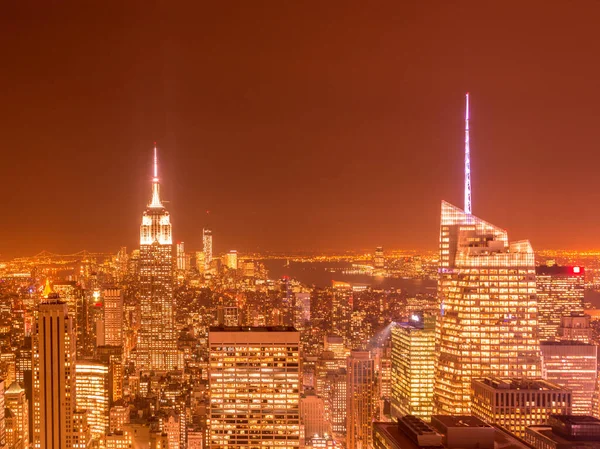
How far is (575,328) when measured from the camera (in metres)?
16.2

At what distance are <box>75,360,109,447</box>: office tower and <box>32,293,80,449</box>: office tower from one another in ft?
1.36

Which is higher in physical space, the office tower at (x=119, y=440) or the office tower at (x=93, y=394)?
the office tower at (x=93, y=394)

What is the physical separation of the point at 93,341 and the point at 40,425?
391 centimetres

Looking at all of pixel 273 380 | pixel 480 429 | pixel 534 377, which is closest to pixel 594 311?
pixel 534 377

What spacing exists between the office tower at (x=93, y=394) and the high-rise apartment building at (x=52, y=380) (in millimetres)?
415

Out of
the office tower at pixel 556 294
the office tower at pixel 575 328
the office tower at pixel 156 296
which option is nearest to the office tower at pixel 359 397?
the office tower at pixel 556 294

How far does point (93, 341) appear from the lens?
705 inches

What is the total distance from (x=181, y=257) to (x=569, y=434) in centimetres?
1277

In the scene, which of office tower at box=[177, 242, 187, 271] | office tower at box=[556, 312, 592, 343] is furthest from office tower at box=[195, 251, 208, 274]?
office tower at box=[556, 312, 592, 343]

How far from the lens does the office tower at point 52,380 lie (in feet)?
46.2

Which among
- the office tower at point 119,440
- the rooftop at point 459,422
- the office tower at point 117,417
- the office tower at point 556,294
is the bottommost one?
the office tower at point 119,440

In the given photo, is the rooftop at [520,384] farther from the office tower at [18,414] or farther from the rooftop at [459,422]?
the office tower at [18,414]

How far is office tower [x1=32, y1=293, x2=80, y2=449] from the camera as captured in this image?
46.2 feet

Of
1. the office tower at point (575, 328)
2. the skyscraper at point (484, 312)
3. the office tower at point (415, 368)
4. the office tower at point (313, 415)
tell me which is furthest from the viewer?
the office tower at point (575, 328)
